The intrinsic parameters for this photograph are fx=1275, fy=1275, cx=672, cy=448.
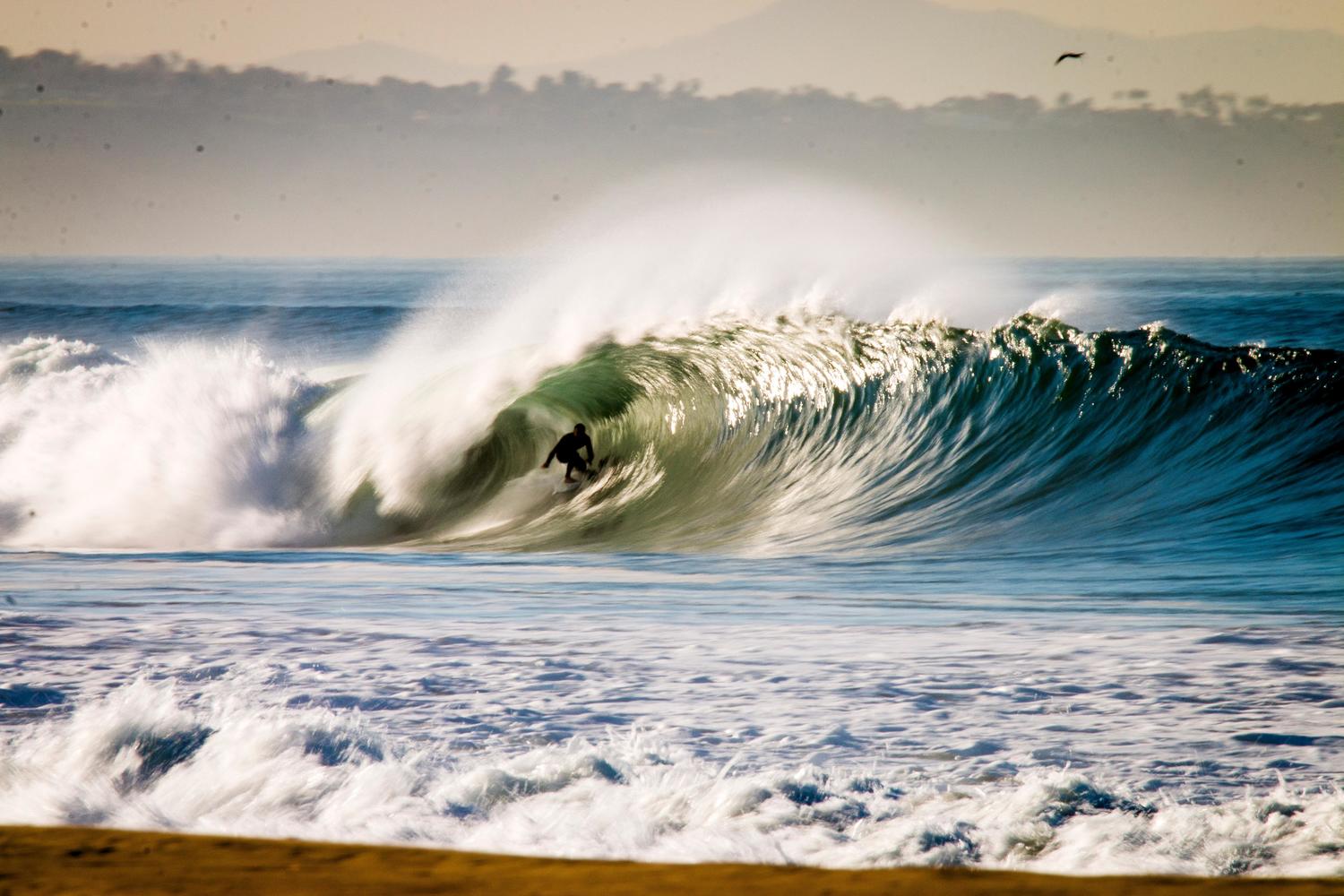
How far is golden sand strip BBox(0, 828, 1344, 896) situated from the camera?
2383 millimetres

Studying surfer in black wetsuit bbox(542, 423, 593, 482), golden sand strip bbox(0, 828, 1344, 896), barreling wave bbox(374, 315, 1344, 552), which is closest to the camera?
golden sand strip bbox(0, 828, 1344, 896)

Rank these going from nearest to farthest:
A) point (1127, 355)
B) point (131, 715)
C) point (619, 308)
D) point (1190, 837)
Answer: point (1190, 837) < point (131, 715) < point (1127, 355) < point (619, 308)

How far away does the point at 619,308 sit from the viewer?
11.2m

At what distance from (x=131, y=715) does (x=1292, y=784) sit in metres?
2.88

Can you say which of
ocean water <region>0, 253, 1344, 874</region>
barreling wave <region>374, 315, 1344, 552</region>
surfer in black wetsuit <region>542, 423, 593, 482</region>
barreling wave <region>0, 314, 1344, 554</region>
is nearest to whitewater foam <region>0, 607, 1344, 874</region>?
ocean water <region>0, 253, 1344, 874</region>

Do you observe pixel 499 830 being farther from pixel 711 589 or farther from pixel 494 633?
pixel 711 589

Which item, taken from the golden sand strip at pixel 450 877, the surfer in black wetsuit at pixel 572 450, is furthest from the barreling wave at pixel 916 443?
the golden sand strip at pixel 450 877

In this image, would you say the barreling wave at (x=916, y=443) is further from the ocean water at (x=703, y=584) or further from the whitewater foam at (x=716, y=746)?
the whitewater foam at (x=716, y=746)

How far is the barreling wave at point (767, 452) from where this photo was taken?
766 centimetres

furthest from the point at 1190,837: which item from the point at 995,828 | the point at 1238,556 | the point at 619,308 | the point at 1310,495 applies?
the point at 619,308

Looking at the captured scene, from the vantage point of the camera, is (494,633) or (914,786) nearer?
(914,786)

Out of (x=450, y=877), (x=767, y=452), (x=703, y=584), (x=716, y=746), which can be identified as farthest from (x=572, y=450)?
(x=450, y=877)

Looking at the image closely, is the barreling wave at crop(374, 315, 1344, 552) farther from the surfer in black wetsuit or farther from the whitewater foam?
the whitewater foam

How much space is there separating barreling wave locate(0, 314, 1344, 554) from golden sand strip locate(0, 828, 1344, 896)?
4.57m
